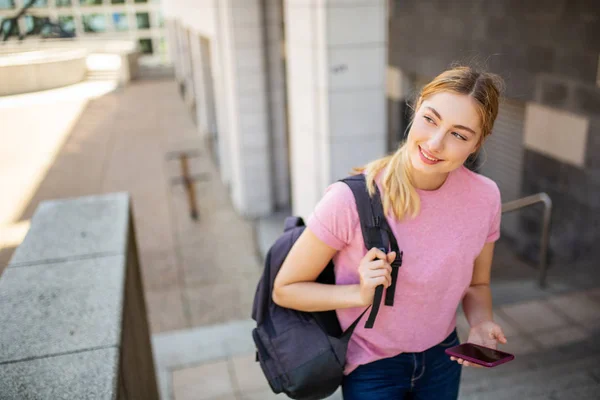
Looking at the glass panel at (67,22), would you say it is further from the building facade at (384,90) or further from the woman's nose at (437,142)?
the woman's nose at (437,142)

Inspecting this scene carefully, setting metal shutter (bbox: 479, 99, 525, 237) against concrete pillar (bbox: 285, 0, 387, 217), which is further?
metal shutter (bbox: 479, 99, 525, 237)

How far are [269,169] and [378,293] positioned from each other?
335 inches

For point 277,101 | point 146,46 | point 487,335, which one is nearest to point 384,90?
point 487,335

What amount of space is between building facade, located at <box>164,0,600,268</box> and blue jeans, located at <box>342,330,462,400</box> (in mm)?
991

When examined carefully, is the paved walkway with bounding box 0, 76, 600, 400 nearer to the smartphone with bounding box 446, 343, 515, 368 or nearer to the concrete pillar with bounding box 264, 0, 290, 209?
the concrete pillar with bounding box 264, 0, 290, 209

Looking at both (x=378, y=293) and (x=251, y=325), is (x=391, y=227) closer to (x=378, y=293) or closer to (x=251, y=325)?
(x=378, y=293)

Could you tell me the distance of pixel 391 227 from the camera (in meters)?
1.87

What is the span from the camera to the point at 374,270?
5.75 feet

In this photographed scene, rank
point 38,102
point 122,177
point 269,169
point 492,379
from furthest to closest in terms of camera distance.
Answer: point 122,177
point 269,169
point 492,379
point 38,102

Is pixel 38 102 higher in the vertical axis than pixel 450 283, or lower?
higher

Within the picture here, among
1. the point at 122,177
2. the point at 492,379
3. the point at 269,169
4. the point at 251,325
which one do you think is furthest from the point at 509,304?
the point at 122,177

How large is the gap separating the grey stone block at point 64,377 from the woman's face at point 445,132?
3.98 feet

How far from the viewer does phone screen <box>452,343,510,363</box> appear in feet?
5.92

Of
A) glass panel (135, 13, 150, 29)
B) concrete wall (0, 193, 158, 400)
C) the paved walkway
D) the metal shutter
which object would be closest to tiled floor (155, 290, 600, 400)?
the paved walkway
